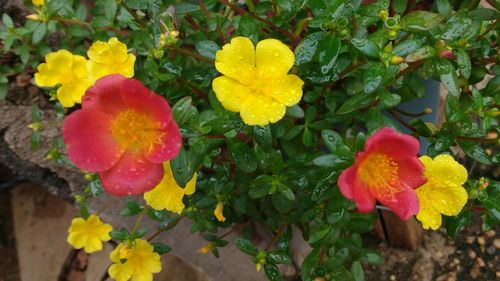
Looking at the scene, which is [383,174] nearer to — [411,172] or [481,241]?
[411,172]

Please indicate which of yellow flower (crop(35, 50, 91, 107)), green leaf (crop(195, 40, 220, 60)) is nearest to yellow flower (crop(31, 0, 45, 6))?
yellow flower (crop(35, 50, 91, 107))

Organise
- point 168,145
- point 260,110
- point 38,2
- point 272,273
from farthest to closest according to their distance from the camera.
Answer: point 38,2 < point 272,273 < point 260,110 < point 168,145

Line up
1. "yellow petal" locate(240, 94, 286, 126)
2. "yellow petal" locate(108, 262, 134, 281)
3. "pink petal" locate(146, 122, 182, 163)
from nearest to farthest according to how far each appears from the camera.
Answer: "pink petal" locate(146, 122, 182, 163)
"yellow petal" locate(240, 94, 286, 126)
"yellow petal" locate(108, 262, 134, 281)

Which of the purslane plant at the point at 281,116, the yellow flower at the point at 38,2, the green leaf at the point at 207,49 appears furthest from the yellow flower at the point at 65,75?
the green leaf at the point at 207,49

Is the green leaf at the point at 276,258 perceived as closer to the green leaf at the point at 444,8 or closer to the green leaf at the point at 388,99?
the green leaf at the point at 388,99

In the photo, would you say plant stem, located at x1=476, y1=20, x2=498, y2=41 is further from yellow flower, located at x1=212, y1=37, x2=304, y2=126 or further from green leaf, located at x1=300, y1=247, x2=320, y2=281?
green leaf, located at x1=300, y1=247, x2=320, y2=281

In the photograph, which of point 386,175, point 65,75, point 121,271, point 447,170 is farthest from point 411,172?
point 65,75
